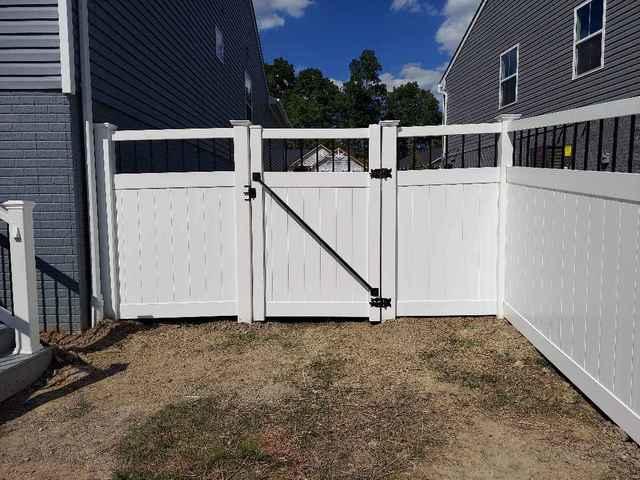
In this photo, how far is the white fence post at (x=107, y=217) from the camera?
15.3ft

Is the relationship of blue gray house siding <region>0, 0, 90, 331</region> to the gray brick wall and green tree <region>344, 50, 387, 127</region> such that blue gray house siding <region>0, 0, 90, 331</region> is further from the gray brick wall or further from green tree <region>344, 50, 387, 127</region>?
green tree <region>344, 50, 387, 127</region>

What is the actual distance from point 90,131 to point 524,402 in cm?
415

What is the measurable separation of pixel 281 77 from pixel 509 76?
55264 millimetres

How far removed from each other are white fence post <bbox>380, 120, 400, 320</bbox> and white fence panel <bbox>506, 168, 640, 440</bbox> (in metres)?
1.06

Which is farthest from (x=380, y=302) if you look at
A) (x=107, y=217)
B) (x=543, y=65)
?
(x=543, y=65)

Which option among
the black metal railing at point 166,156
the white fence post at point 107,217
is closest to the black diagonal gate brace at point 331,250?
the black metal railing at point 166,156

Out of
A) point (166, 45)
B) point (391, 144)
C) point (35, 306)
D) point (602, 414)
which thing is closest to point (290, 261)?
point (391, 144)

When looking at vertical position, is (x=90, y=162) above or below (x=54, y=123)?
below

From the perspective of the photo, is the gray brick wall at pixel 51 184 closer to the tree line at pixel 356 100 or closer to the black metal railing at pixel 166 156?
the black metal railing at pixel 166 156

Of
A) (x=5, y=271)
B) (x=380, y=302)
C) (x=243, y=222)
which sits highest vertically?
(x=243, y=222)

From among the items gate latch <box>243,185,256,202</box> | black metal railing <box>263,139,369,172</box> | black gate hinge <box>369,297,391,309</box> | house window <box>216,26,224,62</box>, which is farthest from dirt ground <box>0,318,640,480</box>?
house window <box>216,26,224,62</box>

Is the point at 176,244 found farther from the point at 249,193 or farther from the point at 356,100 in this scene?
the point at 356,100

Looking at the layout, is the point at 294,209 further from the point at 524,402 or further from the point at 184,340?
the point at 524,402

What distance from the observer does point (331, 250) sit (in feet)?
15.7
